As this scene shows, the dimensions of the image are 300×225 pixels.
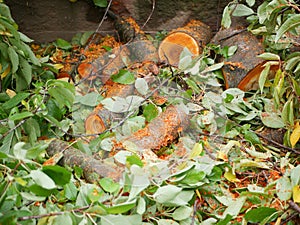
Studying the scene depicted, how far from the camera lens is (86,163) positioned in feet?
3.83

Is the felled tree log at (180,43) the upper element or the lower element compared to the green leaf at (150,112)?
upper

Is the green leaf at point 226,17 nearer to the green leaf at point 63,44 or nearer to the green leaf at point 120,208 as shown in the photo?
the green leaf at point 63,44

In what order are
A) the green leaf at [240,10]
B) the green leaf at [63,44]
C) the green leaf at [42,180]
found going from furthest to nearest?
the green leaf at [63,44]
the green leaf at [240,10]
the green leaf at [42,180]

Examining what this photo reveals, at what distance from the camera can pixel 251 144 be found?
1.30m

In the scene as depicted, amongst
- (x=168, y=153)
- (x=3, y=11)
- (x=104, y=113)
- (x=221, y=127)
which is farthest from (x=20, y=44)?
(x=221, y=127)

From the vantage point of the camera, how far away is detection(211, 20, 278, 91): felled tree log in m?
1.49

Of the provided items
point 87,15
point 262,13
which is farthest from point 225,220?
point 87,15

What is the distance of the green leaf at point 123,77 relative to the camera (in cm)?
144

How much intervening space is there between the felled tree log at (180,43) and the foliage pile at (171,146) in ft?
0.13

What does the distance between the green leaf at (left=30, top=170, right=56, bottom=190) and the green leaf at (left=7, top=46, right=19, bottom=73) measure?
1.62 ft

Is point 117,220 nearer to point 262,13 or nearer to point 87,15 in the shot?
point 262,13

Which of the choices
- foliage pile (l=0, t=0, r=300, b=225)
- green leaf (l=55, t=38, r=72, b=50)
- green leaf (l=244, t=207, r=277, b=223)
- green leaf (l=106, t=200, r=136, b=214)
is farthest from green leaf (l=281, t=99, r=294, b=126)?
green leaf (l=55, t=38, r=72, b=50)

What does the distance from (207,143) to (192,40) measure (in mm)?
429

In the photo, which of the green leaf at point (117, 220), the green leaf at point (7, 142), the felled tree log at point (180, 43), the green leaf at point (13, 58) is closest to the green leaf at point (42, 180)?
the green leaf at point (117, 220)
